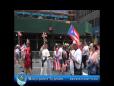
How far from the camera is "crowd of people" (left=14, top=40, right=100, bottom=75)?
396cm

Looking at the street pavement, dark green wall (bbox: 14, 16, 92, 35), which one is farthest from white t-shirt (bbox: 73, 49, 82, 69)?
dark green wall (bbox: 14, 16, 92, 35)

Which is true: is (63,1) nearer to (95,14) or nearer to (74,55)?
(95,14)

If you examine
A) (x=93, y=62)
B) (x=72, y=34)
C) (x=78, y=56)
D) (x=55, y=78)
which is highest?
(x=72, y=34)

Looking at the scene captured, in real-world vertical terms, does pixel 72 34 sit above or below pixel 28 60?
above

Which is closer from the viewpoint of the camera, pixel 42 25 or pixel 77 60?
pixel 42 25

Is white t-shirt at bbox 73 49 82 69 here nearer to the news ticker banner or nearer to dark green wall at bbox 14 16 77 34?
the news ticker banner

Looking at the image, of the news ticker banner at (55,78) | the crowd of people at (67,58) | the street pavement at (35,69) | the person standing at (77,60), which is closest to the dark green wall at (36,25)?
the crowd of people at (67,58)

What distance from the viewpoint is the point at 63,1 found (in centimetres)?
412
